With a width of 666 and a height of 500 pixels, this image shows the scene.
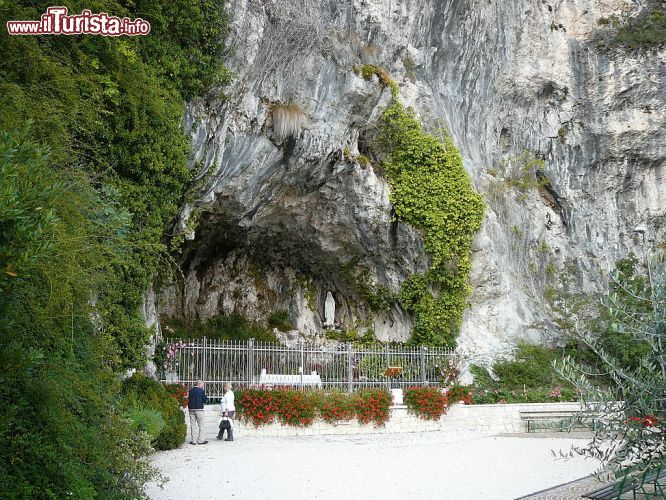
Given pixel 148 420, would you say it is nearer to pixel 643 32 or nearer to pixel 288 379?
pixel 288 379

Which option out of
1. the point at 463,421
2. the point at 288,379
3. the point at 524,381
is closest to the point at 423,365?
the point at 463,421

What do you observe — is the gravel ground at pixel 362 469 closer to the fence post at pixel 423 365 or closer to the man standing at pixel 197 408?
the man standing at pixel 197 408

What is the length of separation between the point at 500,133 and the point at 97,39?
14.4 meters

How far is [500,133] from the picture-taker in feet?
65.3

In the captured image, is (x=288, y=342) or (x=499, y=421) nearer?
(x=499, y=421)

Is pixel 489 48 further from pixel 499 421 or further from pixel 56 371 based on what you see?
pixel 56 371

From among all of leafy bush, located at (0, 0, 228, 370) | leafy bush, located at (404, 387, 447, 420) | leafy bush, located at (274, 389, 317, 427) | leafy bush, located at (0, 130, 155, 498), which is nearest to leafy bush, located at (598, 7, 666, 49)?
leafy bush, located at (404, 387, 447, 420)

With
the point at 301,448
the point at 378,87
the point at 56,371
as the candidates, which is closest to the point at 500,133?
the point at 378,87

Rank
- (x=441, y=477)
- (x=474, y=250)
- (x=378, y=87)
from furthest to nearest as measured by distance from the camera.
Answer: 1. (x=474, y=250)
2. (x=378, y=87)
3. (x=441, y=477)

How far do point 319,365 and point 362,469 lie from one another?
27.6 ft

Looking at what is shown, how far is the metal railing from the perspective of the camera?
14070mm

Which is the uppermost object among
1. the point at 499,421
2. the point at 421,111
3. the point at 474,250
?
the point at 421,111

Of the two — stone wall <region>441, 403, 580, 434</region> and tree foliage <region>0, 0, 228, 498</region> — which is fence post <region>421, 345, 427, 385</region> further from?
tree foliage <region>0, 0, 228, 498</region>

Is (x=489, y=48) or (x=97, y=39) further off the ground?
(x=489, y=48)
